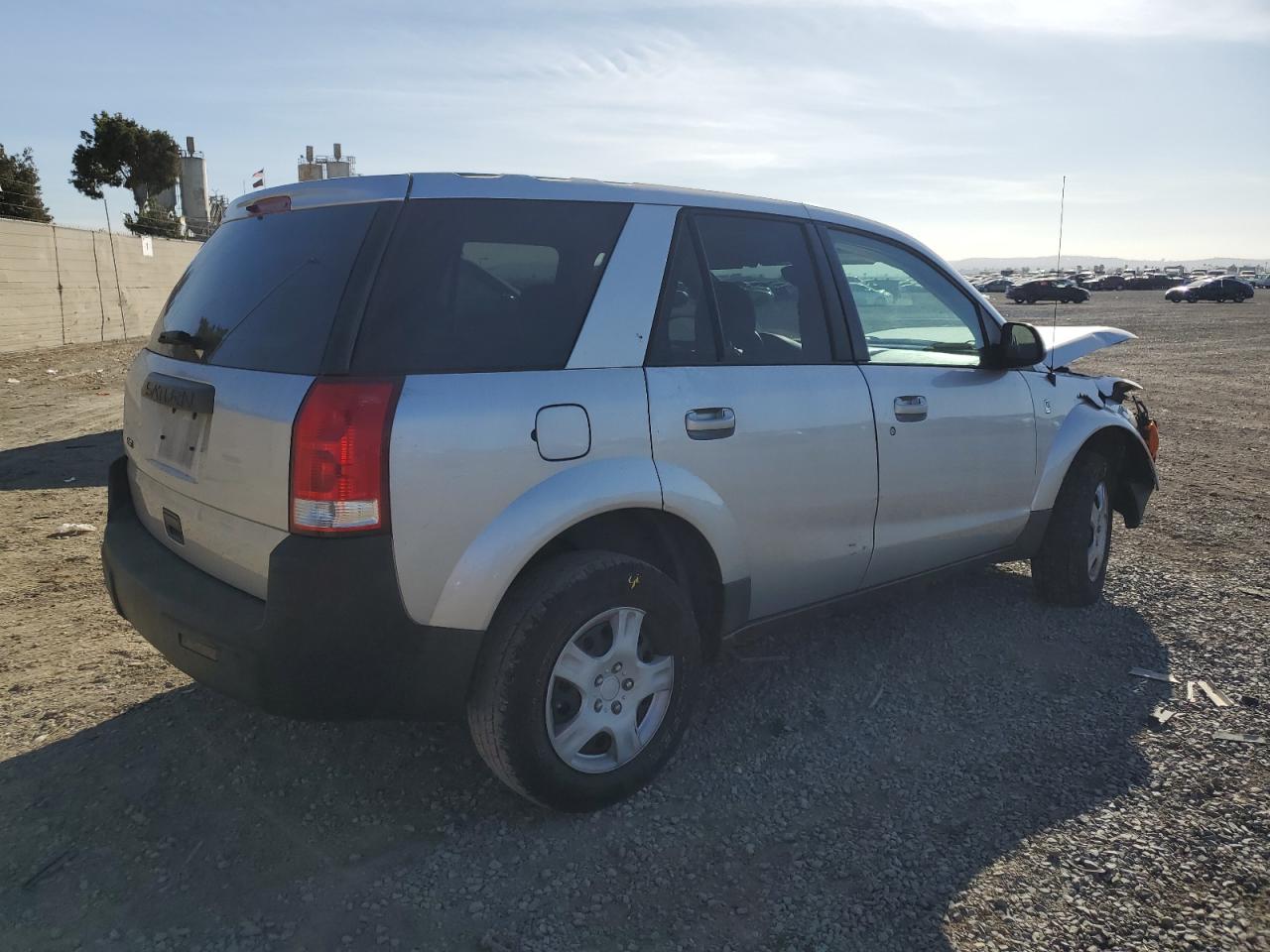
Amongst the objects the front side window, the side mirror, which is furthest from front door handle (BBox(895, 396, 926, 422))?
the side mirror

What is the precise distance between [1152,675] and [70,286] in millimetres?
21954

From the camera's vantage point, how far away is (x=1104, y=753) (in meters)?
3.37

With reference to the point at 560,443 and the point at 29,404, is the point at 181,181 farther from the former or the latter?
the point at 560,443

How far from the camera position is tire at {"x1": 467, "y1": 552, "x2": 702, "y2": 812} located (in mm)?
2697

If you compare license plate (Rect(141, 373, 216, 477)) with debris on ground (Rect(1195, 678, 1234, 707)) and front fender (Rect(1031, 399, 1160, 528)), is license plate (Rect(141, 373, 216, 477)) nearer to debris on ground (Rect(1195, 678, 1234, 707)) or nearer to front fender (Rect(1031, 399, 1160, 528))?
front fender (Rect(1031, 399, 1160, 528))

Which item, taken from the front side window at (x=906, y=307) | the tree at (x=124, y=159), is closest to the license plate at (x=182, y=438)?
the front side window at (x=906, y=307)

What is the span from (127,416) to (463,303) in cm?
144

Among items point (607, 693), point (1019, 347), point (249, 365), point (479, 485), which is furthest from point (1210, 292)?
point (249, 365)

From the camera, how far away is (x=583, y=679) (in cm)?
287

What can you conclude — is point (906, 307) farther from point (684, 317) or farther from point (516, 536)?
point (516, 536)

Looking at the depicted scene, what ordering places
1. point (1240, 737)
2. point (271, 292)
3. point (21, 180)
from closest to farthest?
1. point (271, 292)
2. point (1240, 737)
3. point (21, 180)

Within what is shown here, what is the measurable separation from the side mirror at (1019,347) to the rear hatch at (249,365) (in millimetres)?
2630

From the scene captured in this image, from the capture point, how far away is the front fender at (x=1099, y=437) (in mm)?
4477

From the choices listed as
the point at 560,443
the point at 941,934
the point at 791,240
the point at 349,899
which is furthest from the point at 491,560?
the point at 791,240
